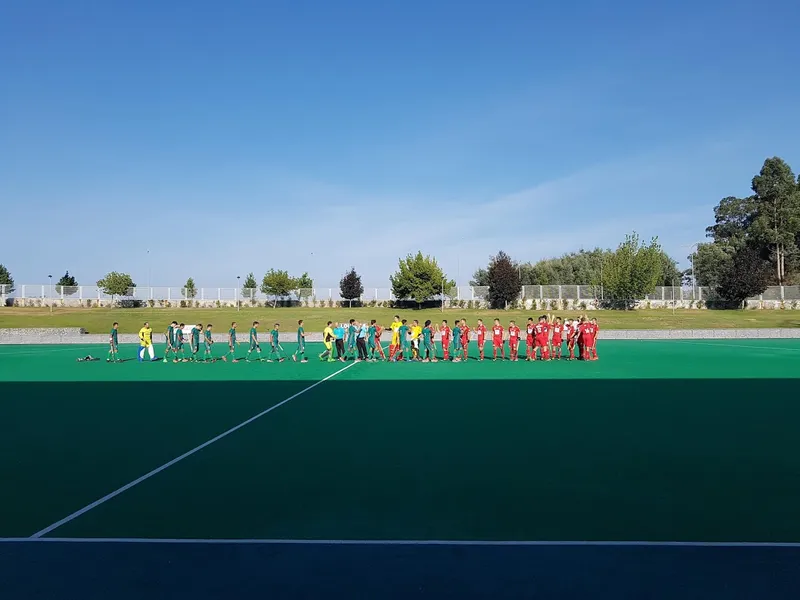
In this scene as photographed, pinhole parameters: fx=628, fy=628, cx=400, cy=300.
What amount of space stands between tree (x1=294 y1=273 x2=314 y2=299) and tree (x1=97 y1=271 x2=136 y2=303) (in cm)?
1871

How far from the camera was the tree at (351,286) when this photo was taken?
68.9m

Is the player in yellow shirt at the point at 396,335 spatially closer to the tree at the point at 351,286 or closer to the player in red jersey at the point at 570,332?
the player in red jersey at the point at 570,332

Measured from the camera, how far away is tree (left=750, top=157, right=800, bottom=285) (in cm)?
7431

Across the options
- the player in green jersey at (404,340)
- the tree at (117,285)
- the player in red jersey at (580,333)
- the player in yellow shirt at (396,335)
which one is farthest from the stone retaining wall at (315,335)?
the tree at (117,285)

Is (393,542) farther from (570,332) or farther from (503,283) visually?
(503,283)

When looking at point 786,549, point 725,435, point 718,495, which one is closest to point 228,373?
point 725,435

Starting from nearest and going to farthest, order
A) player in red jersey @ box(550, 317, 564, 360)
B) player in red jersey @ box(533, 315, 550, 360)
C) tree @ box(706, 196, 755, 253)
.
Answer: player in red jersey @ box(533, 315, 550, 360) < player in red jersey @ box(550, 317, 564, 360) < tree @ box(706, 196, 755, 253)

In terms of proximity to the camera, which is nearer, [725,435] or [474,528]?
[474,528]

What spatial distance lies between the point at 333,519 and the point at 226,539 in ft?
3.56

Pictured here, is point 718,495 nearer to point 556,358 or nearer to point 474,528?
point 474,528

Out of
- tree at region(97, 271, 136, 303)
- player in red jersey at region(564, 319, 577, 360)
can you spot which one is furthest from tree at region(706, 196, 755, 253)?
tree at region(97, 271, 136, 303)

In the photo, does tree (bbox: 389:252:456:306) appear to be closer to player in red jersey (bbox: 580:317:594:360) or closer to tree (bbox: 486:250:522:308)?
tree (bbox: 486:250:522:308)

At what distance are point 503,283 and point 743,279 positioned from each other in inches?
898

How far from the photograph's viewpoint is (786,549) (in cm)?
537
